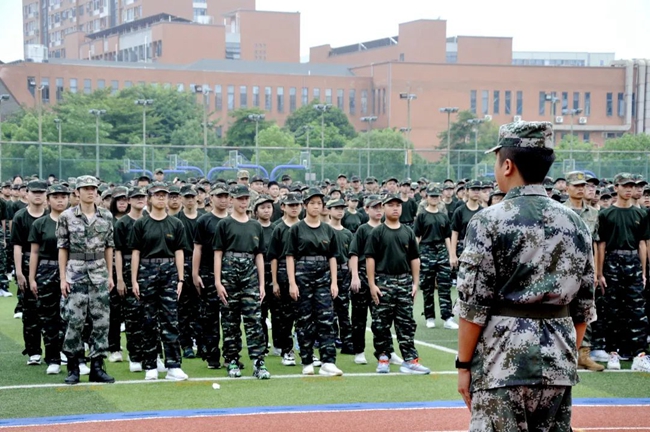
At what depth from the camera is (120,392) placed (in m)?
11.0

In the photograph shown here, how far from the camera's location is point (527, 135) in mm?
4973

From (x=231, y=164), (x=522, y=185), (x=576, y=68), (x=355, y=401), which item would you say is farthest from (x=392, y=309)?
(x=576, y=68)

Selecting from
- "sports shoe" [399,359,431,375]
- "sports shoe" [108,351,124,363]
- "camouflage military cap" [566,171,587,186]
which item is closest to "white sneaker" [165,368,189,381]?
"sports shoe" [108,351,124,363]

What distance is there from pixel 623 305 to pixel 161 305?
5982 millimetres

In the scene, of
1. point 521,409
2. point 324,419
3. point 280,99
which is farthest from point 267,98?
point 521,409

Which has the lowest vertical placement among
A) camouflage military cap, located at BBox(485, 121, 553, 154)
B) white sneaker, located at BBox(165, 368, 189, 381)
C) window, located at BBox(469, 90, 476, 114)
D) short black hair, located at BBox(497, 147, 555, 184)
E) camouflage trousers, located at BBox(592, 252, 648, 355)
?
white sneaker, located at BBox(165, 368, 189, 381)

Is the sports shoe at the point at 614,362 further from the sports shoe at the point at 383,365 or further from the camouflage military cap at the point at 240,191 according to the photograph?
the camouflage military cap at the point at 240,191

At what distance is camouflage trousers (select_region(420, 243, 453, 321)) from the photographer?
674 inches

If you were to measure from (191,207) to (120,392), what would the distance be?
3636mm

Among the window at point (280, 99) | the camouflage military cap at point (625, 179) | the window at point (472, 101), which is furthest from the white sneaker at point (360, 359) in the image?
the window at point (280, 99)

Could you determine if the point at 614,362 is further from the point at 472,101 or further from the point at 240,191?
the point at 472,101

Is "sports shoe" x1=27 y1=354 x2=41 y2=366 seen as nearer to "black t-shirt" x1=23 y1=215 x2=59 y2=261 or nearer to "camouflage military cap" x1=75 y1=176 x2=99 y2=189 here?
"black t-shirt" x1=23 y1=215 x2=59 y2=261

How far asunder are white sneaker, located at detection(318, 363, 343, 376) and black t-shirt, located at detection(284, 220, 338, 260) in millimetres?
1369

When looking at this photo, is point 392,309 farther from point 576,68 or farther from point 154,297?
point 576,68
